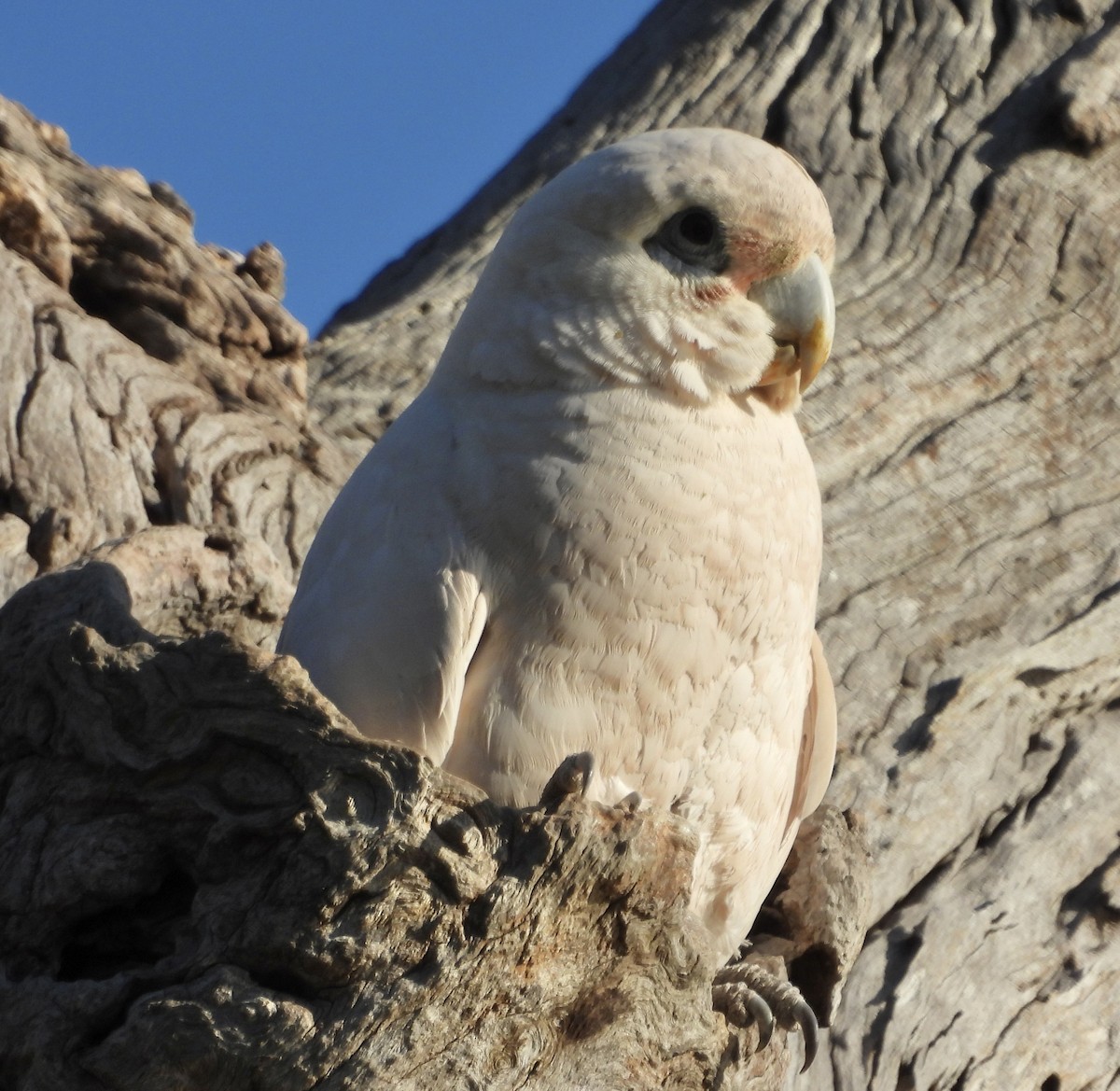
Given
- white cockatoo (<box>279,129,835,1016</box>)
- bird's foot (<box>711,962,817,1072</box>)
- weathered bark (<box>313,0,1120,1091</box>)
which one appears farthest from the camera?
weathered bark (<box>313,0,1120,1091</box>)

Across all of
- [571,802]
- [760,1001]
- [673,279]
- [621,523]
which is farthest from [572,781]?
[673,279]

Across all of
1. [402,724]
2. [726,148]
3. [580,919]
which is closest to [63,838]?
[402,724]

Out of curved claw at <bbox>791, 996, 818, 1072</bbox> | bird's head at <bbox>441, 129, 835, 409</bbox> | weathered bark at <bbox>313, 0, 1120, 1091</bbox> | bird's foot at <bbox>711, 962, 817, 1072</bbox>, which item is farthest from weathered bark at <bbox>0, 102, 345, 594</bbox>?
curved claw at <bbox>791, 996, 818, 1072</bbox>

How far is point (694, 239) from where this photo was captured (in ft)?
9.57

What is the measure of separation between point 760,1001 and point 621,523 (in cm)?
90

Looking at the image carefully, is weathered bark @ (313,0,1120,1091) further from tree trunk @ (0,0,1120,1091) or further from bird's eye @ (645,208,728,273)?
bird's eye @ (645,208,728,273)

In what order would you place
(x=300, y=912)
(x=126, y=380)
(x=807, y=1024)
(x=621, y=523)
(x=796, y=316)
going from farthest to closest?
(x=126, y=380) → (x=796, y=316) → (x=807, y=1024) → (x=621, y=523) → (x=300, y=912)

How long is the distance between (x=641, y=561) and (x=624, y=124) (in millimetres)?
2929

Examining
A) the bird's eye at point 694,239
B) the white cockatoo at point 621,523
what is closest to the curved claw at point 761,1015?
the white cockatoo at point 621,523

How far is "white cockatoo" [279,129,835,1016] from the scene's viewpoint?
266cm

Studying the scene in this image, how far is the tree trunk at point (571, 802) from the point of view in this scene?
2123 millimetres

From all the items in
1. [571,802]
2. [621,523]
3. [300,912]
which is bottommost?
[300,912]

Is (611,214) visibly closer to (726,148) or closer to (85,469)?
(726,148)

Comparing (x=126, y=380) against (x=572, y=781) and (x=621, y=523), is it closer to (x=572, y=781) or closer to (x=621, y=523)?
(x=621, y=523)
